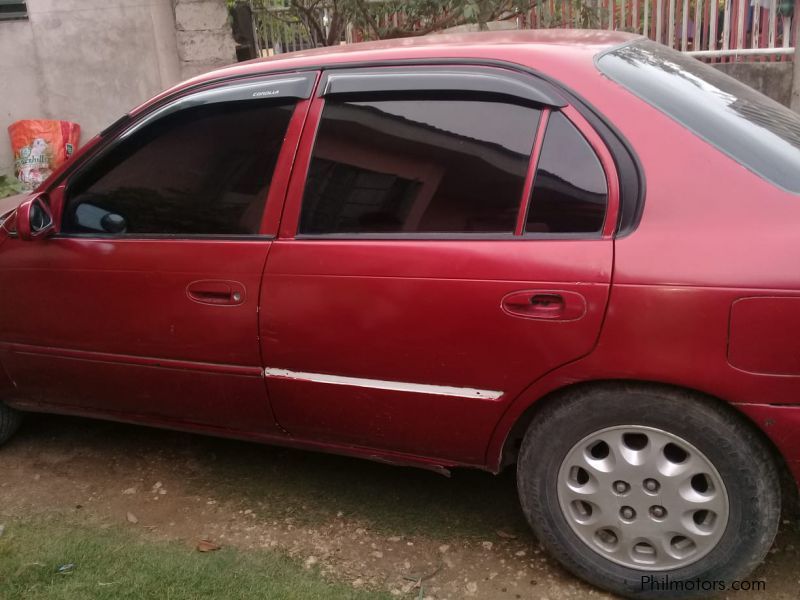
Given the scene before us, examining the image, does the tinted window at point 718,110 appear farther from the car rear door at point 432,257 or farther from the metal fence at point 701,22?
the metal fence at point 701,22

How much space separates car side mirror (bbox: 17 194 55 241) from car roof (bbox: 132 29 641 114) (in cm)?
58

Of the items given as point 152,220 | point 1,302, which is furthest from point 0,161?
point 152,220

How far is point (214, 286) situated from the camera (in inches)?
112

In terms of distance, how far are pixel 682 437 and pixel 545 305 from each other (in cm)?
54

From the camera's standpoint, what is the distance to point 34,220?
3.17 meters

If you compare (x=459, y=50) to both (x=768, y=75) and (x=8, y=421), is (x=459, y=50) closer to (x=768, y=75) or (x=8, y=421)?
(x=8, y=421)

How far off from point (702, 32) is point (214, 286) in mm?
6302

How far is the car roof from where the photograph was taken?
2566 millimetres

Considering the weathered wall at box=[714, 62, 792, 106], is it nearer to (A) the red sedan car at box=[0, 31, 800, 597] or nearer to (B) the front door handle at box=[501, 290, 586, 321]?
(A) the red sedan car at box=[0, 31, 800, 597]

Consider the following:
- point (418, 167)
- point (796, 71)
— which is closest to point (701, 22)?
point (796, 71)

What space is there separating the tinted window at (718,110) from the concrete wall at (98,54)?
5665mm

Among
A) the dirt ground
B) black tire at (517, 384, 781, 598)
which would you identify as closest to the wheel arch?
black tire at (517, 384, 781, 598)

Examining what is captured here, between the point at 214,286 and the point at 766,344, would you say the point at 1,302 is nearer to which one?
the point at 214,286

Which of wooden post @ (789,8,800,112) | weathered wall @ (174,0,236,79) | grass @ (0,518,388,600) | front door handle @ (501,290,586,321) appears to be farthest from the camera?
weathered wall @ (174,0,236,79)
